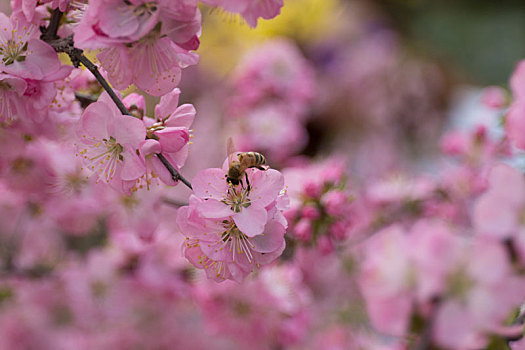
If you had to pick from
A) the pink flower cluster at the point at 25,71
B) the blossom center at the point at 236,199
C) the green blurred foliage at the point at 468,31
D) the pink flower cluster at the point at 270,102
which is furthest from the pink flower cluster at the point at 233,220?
the green blurred foliage at the point at 468,31

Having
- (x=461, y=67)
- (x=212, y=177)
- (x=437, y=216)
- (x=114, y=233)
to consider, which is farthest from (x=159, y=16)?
(x=461, y=67)

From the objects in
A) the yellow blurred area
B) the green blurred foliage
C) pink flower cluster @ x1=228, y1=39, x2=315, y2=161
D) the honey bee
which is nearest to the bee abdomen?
the honey bee

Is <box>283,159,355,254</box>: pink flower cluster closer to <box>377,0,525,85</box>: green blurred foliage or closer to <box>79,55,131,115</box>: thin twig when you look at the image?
<box>79,55,131,115</box>: thin twig

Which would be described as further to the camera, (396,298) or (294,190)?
(294,190)

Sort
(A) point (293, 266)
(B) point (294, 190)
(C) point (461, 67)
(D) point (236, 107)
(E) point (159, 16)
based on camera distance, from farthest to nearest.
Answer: (C) point (461, 67), (D) point (236, 107), (A) point (293, 266), (B) point (294, 190), (E) point (159, 16)

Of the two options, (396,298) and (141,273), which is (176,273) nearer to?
(141,273)
